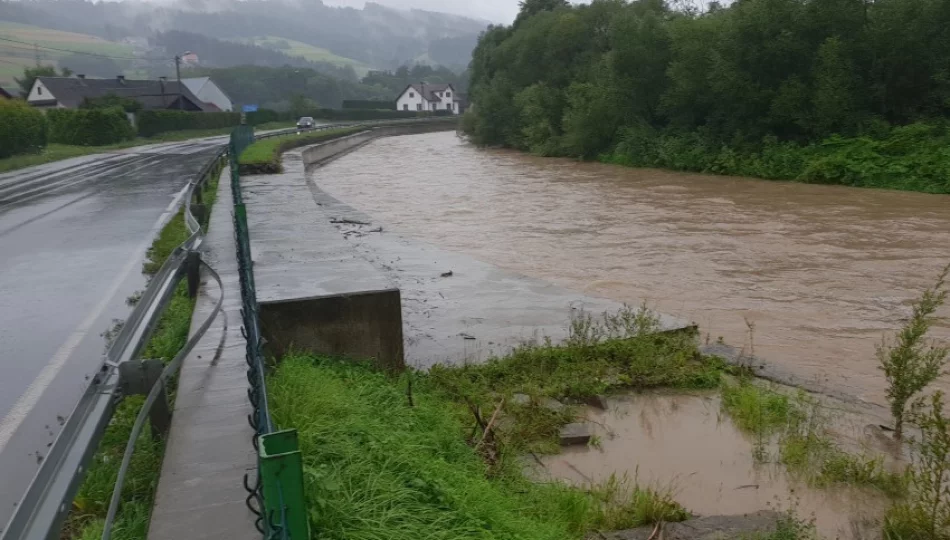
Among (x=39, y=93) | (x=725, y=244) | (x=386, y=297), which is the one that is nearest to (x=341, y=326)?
(x=386, y=297)

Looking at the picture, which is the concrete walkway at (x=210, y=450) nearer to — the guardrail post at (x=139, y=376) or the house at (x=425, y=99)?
the guardrail post at (x=139, y=376)

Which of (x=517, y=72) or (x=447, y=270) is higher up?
(x=517, y=72)

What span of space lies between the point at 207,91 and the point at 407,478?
9529 centimetres

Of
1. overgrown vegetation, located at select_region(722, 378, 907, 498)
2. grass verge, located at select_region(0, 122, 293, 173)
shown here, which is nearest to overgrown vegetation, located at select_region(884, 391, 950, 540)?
overgrown vegetation, located at select_region(722, 378, 907, 498)

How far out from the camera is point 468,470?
4297 millimetres

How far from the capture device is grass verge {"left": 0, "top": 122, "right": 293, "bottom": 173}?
A: 2882 centimetres

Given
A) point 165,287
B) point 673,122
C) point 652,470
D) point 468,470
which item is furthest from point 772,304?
point 673,122

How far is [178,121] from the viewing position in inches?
2176

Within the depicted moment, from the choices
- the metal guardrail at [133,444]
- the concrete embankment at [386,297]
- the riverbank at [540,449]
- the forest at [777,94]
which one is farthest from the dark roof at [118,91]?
the metal guardrail at [133,444]

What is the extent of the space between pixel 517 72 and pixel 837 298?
38.4m

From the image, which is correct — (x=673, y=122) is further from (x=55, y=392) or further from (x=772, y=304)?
(x=55, y=392)

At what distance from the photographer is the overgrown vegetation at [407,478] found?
3.17m

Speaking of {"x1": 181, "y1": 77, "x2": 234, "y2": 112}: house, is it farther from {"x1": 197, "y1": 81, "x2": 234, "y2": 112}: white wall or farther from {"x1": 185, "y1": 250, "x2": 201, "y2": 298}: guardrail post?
{"x1": 185, "y1": 250, "x2": 201, "y2": 298}: guardrail post

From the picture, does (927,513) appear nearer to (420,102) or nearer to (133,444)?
(133,444)
